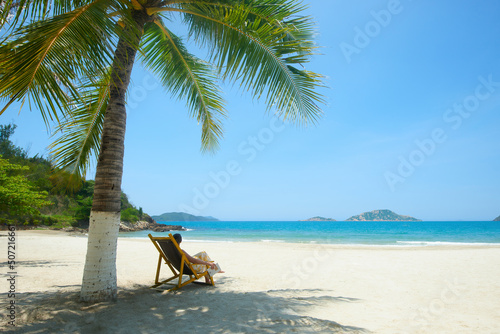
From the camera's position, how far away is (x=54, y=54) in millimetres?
2471

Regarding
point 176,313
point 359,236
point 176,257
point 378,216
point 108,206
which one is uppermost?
point 378,216

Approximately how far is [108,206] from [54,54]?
6.23 feet

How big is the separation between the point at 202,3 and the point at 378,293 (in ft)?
16.6

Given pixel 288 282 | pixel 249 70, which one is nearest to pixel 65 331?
pixel 249 70

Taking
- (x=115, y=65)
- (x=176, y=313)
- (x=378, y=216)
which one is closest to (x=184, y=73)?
(x=115, y=65)

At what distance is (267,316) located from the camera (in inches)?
135

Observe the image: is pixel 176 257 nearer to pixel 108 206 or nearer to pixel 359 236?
pixel 108 206

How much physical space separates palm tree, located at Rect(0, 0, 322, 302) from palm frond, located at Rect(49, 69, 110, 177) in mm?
18

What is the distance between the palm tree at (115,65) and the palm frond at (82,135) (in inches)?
0.7

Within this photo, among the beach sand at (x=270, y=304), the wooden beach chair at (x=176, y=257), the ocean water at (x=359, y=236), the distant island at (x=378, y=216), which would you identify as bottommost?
the ocean water at (x=359, y=236)

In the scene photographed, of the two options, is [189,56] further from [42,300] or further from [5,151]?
[5,151]

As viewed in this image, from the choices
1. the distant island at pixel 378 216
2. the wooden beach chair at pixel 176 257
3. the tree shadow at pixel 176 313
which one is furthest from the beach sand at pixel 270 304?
the distant island at pixel 378 216

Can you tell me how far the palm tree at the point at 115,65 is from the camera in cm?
248

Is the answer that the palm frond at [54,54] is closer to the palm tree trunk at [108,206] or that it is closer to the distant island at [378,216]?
the palm tree trunk at [108,206]
